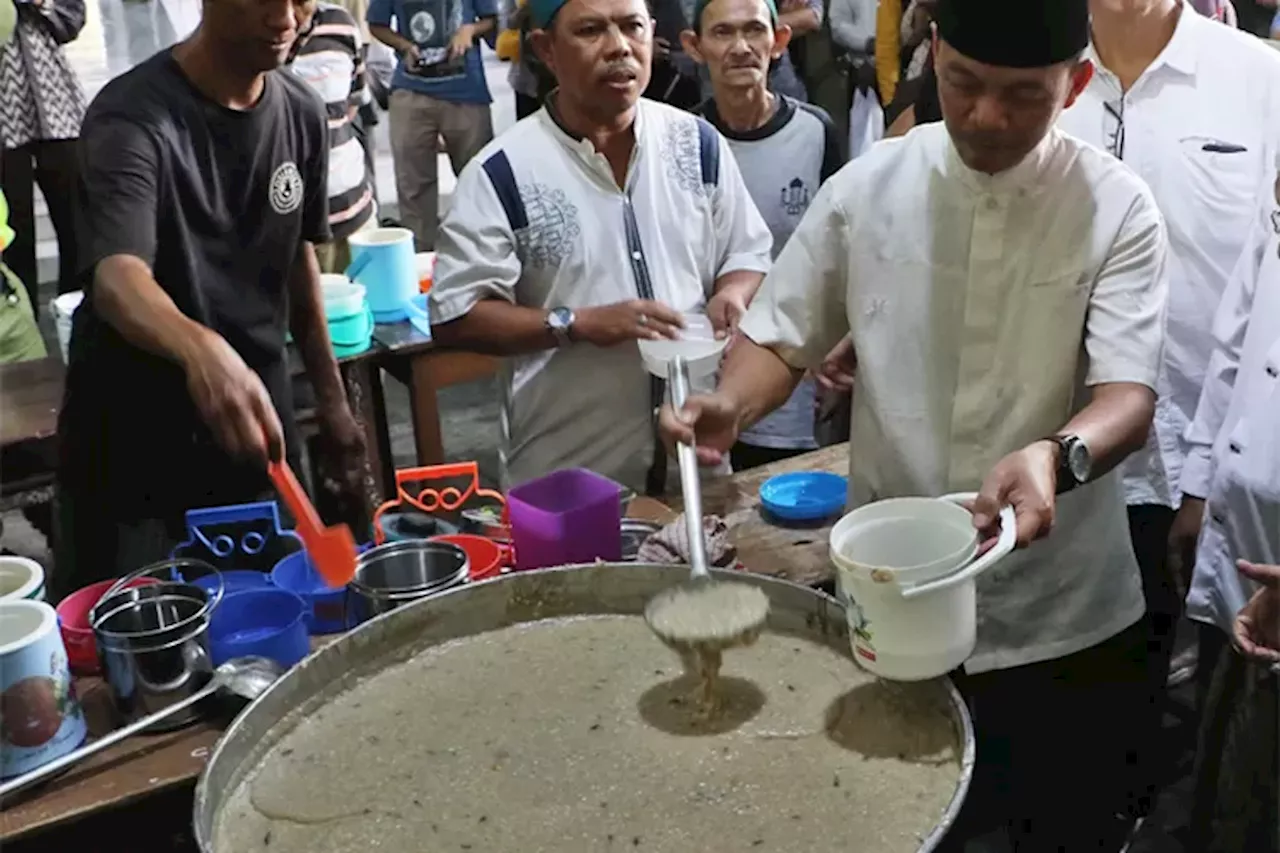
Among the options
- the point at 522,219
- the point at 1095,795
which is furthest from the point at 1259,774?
the point at 522,219

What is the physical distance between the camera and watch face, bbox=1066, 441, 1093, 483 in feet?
4.47

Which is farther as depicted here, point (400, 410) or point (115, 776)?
point (400, 410)

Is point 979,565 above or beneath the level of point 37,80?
beneath

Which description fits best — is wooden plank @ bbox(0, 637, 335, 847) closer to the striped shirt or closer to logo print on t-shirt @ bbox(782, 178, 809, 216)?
logo print on t-shirt @ bbox(782, 178, 809, 216)

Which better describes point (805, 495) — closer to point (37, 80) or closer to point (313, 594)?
point (313, 594)

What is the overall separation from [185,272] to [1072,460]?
1402mm

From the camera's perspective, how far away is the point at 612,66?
2129 mm

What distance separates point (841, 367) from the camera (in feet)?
6.18

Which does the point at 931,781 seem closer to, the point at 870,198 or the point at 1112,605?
the point at 1112,605

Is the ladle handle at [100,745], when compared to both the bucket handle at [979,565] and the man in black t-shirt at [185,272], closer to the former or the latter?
the man in black t-shirt at [185,272]

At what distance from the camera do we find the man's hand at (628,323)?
2084mm

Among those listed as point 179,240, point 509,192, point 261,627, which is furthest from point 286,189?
point 261,627

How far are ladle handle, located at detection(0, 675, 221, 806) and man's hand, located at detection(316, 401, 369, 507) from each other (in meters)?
0.81

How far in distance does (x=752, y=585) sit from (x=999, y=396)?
16.7 inches
